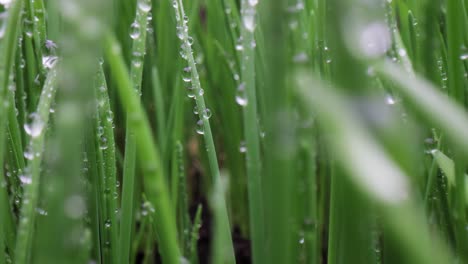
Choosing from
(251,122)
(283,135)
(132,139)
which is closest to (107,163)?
(132,139)

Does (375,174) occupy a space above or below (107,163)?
below

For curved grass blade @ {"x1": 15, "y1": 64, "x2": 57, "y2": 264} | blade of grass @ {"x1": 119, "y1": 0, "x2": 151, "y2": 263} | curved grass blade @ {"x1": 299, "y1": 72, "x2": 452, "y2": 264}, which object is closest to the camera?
curved grass blade @ {"x1": 299, "y1": 72, "x2": 452, "y2": 264}

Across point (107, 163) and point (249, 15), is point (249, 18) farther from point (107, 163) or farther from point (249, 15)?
point (107, 163)

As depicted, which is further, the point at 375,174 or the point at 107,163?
the point at 107,163

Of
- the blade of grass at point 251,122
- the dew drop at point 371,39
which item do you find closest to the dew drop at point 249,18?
the blade of grass at point 251,122

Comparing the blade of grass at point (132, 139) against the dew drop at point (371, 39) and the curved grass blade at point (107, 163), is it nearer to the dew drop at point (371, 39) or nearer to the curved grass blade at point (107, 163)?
the curved grass blade at point (107, 163)

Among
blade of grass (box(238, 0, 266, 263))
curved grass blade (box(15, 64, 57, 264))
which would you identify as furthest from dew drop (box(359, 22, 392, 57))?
curved grass blade (box(15, 64, 57, 264))

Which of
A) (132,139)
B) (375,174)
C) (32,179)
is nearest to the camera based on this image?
(375,174)

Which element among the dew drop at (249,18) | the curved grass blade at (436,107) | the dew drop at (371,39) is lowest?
the curved grass blade at (436,107)

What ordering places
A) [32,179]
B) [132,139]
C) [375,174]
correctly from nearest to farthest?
1. [375,174]
2. [32,179]
3. [132,139]

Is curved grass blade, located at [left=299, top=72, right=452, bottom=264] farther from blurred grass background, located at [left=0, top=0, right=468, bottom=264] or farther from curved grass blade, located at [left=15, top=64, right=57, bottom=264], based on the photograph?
curved grass blade, located at [left=15, top=64, right=57, bottom=264]

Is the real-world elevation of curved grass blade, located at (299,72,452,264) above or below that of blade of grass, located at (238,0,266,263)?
below

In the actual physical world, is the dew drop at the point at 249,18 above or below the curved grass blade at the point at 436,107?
Result: above

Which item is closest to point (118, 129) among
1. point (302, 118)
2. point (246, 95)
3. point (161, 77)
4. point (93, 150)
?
point (161, 77)
